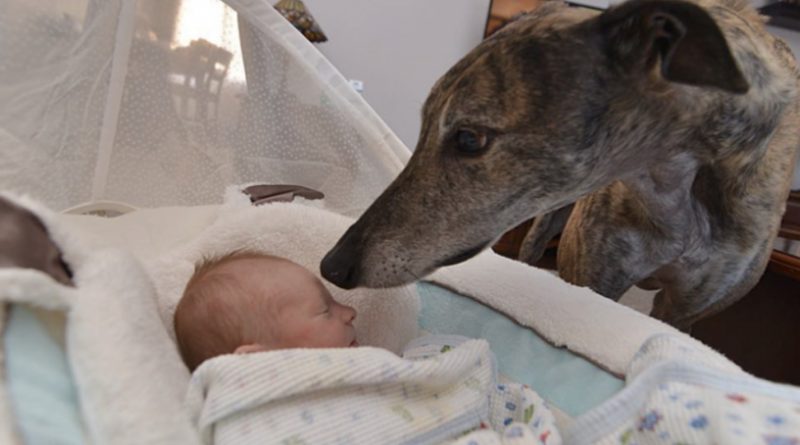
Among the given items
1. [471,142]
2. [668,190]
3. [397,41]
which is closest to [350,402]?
[471,142]

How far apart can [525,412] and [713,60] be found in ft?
1.70

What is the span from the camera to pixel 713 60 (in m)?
0.79

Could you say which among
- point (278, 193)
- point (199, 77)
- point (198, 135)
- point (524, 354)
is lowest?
point (524, 354)

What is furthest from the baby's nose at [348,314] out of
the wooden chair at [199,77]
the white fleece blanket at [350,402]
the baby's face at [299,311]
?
the wooden chair at [199,77]

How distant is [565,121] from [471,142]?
0.46 feet

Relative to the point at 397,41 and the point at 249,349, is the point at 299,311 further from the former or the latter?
the point at 397,41

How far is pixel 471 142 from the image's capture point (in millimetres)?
935

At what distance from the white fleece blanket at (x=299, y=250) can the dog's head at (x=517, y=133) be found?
145 mm

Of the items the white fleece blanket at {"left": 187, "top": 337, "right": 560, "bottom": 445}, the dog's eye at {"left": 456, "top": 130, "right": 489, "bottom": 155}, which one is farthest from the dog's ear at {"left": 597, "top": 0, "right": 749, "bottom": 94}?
the white fleece blanket at {"left": 187, "top": 337, "right": 560, "bottom": 445}

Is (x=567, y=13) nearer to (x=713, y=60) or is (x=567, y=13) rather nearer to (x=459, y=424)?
(x=713, y=60)

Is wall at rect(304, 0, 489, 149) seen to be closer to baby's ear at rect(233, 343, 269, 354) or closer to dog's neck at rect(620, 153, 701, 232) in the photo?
dog's neck at rect(620, 153, 701, 232)

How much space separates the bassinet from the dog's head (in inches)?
7.0

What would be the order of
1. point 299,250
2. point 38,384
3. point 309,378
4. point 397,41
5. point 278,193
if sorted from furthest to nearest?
point 397,41 → point 278,193 → point 299,250 → point 309,378 → point 38,384

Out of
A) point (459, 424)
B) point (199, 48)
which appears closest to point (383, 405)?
point (459, 424)
